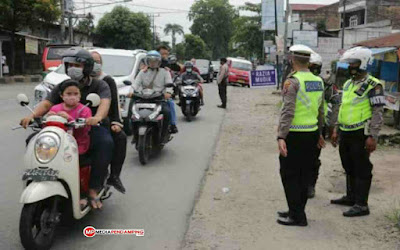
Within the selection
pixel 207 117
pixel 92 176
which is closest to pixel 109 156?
A: pixel 92 176

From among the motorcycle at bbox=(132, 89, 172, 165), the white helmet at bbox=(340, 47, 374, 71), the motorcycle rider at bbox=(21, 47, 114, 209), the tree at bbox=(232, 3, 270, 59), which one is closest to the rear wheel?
the motorcycle at bbox=(132, 89, 172, 165)

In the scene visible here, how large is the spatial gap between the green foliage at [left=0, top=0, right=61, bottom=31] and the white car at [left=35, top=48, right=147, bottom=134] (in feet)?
59.7

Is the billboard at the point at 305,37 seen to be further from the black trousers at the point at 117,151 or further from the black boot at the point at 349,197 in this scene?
the black trousers at the point at 117,151

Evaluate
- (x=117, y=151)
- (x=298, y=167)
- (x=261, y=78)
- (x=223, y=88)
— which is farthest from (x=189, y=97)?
(x=298, y=167)

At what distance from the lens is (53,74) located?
1031cm

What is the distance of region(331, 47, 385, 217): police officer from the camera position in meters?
4.82

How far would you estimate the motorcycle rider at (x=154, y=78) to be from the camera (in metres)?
8.02

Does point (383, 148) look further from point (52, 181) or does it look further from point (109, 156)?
point (52, 181)

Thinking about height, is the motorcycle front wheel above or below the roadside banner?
below

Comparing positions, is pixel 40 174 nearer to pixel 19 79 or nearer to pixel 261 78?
pixel 261 78

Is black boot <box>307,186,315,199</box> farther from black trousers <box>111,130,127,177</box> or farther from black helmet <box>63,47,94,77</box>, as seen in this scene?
black helmet <box>63,47,94,77</box>

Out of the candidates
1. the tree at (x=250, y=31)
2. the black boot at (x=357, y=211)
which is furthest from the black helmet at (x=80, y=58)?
the tree at (x=250, y=31)

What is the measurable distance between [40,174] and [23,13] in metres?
26.7

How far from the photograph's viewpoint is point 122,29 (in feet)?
159
